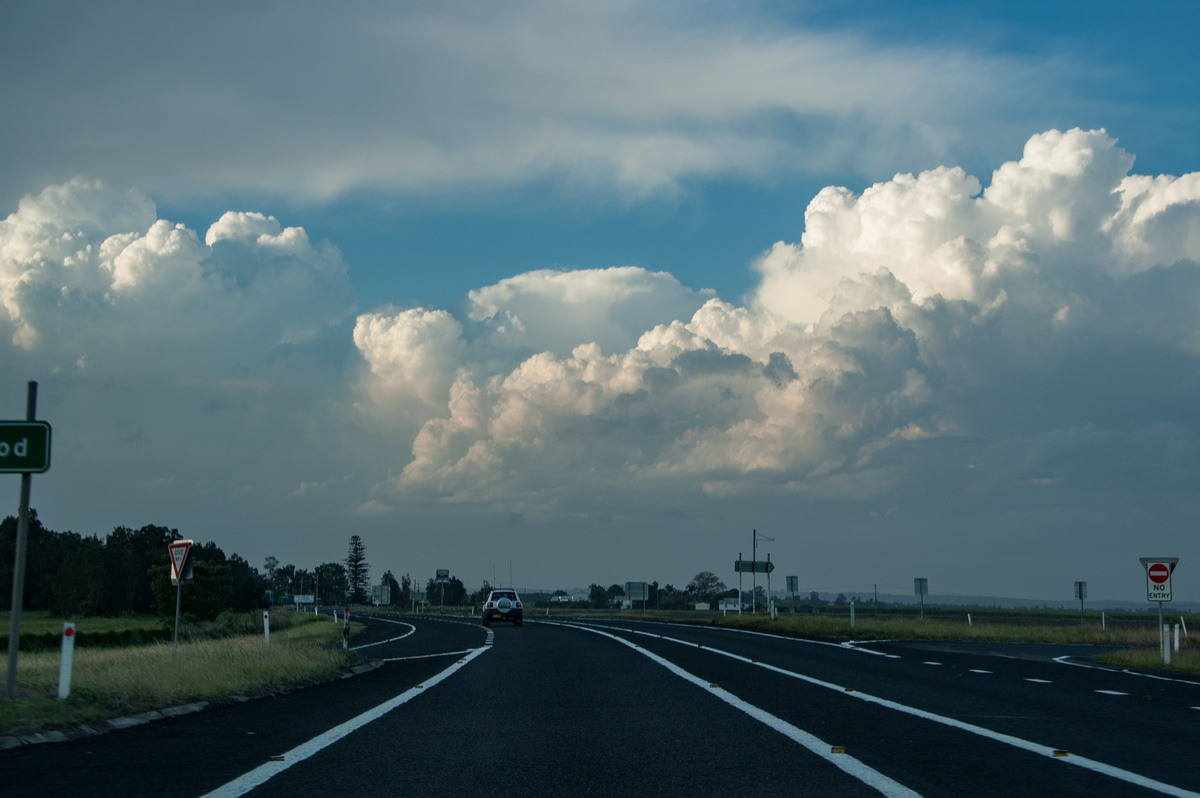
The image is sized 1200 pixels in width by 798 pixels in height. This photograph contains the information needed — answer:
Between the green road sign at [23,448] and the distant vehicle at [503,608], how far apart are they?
1720 inches

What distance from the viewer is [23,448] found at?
12.6m

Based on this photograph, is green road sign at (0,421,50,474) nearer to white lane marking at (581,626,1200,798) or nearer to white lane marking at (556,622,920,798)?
white lane marking at (556,622,920,798)

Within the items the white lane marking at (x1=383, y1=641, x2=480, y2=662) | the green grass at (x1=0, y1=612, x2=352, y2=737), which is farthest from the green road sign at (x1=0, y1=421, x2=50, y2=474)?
the white lane marking at (x1=383, y1=641, x2=480, y2=662)

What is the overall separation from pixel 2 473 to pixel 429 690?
6886 mm

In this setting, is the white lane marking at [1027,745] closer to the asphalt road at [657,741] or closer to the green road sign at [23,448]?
the asphalt road at [657,741]

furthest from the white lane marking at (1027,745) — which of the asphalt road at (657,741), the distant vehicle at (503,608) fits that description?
the distant vehicle at (503,608)

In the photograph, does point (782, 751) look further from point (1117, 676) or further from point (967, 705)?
point (1117, 676)

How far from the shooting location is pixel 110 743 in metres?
10.6

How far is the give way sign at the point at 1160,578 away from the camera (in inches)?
1129

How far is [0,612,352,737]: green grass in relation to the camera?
1155cm

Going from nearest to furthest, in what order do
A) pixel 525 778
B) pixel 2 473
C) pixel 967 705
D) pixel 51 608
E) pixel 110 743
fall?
1. pixel 525 778
2. pixel 110 743
3. pixel 2 473
4. pixel 967 705
5. pixel 51 608

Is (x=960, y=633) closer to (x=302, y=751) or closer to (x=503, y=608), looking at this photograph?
(x=503, y=608)

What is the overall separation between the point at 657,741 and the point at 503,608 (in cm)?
4612

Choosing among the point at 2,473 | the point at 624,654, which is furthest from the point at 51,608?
the point at 2,473
